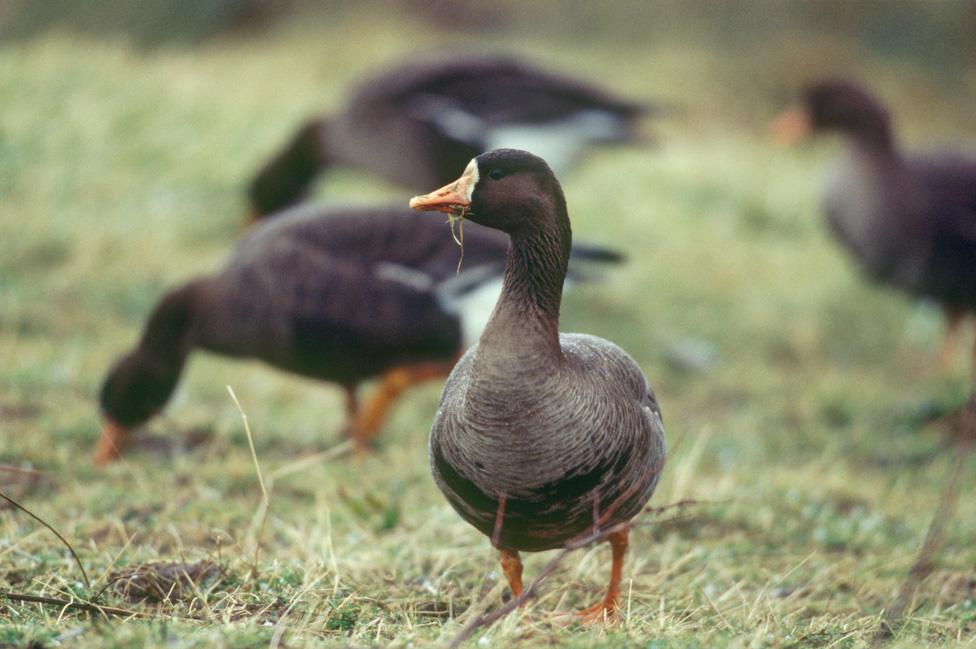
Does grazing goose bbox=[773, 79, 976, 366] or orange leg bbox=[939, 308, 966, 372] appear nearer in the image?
grazing goose bbox=[773, 79, 976, 366]

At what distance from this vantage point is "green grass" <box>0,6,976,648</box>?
3316mm

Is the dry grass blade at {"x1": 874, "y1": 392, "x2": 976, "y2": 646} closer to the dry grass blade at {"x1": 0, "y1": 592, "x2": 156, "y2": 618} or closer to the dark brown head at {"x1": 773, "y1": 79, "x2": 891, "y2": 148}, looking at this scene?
the dry grass blade at {"x1": 0, "y1": 592, "x2": 156, "y2": 618}

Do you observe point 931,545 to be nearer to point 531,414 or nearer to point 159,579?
point 531,414

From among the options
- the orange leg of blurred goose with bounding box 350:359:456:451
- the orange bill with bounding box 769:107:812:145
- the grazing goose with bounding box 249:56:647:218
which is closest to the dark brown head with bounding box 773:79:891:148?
the orange bill with bounding box 769:107:812:145

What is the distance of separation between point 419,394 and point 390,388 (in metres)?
0.97

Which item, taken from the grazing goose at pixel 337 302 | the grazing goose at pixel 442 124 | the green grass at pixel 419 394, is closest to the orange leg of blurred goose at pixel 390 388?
the grazing goose at pixel 337 302

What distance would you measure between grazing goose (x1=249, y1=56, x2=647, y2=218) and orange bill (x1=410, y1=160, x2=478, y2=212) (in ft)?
15.6

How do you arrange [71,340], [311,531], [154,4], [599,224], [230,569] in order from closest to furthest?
[230,569], [311,531], [71,340], [599,224], [154,4]

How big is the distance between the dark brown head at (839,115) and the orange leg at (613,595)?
5.17m

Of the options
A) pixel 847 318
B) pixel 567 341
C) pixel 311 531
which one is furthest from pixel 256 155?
pixel 567 341

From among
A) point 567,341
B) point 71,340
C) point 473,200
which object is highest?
point 473,200

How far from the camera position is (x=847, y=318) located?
804cm

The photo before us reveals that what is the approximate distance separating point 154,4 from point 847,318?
7.26m

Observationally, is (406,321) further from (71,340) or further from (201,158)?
(201,158)
